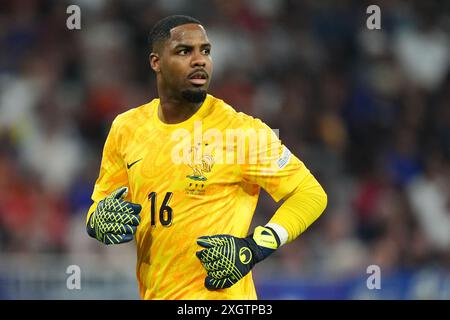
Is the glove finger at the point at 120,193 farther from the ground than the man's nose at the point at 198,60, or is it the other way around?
the man's nose at the point at 198,60

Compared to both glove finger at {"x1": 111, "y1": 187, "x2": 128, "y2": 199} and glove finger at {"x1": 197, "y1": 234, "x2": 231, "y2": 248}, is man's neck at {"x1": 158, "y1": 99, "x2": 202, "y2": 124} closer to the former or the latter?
glove finger at {"x1": 111, "y1": 187, "x2": 128, "y2": 199}

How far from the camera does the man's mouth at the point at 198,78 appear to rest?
580 cm

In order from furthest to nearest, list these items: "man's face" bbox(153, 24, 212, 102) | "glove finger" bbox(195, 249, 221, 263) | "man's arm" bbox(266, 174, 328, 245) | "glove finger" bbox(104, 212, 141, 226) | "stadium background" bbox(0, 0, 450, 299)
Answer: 1. "stadium background" bbox(0, 0, 450, 299)
2. "man's face" bbox(153, 24, 212, 102)
3. "man's arm" bbox(266, 174, 328, 245)
4. "glove finger" bbox(104, 212, 141, 226)
5. "glove finger" bbox(195, 249, 221, 263)

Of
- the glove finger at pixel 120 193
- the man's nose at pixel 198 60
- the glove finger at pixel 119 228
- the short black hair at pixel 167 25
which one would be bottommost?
the glove finger at pixel 119 228

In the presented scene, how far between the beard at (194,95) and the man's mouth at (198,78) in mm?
50

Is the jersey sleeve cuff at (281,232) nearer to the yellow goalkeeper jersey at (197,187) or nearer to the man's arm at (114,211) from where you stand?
the yellow goalkeeper jersey at (197,187)

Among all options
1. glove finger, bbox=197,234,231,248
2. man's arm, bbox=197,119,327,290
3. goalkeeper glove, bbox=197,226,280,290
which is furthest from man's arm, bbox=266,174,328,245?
glove finger, bbox=197,234,231,248

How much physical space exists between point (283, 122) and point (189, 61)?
18.8ft

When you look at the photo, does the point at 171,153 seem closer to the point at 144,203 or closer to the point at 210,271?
the point at 144,203

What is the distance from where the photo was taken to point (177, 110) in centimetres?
598

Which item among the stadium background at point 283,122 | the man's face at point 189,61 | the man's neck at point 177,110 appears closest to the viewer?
the man's face at point 189,61

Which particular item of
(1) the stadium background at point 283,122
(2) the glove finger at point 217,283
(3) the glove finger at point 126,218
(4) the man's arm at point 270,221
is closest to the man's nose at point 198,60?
(4) the man's arm at point 270,221

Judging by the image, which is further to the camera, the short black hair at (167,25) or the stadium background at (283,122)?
the stadium background at (283,122)

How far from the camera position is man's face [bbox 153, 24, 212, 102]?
5.79 metres
